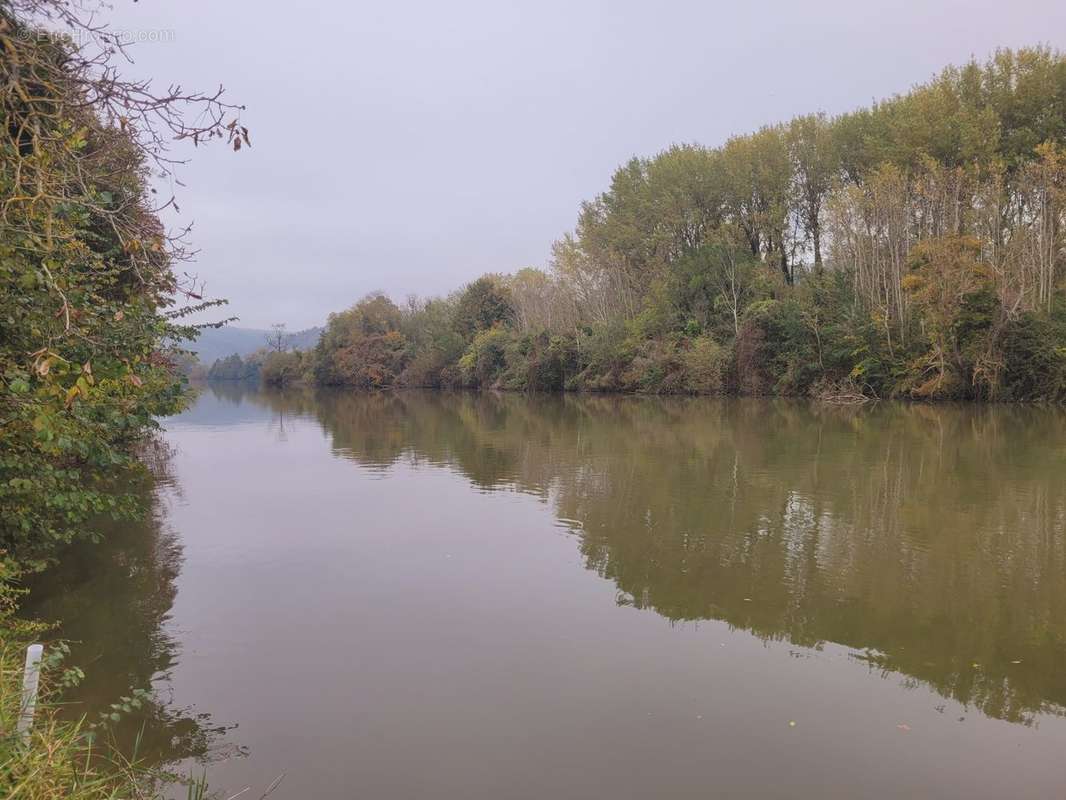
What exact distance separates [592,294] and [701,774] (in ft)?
170

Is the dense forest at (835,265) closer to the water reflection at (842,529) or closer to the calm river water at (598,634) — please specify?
the water reflection at (842,529)

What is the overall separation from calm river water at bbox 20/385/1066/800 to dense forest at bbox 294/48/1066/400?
20.3 meters

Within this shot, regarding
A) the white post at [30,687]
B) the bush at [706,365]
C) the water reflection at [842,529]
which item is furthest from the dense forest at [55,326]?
the bush at [706,365]

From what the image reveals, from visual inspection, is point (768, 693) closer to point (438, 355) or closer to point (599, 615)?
point (599, 615)

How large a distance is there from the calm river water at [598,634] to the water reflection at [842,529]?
0.05 m

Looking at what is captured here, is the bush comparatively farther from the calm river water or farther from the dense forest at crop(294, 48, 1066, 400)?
the calm river water

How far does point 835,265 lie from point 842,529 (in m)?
35.5

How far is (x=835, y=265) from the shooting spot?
137 feet

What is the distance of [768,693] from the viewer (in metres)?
5.43

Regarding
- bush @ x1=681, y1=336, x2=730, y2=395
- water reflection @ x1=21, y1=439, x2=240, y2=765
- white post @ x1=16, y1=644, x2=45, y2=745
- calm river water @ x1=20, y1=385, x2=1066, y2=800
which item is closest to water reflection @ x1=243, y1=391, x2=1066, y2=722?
calm river water @ x1=20, y1=385, x2=1066, y2=800

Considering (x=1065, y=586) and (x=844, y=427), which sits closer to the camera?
(x=1065, y=586)

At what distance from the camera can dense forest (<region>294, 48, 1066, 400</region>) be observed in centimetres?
3175

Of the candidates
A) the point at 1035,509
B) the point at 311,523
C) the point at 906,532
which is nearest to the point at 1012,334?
the point at 1035,509

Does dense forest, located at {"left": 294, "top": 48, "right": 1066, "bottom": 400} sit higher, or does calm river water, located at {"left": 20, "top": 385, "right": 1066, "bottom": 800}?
dense forest, located at {"left": 294, "top": 48, "right": 1066, "bottom": 400}
